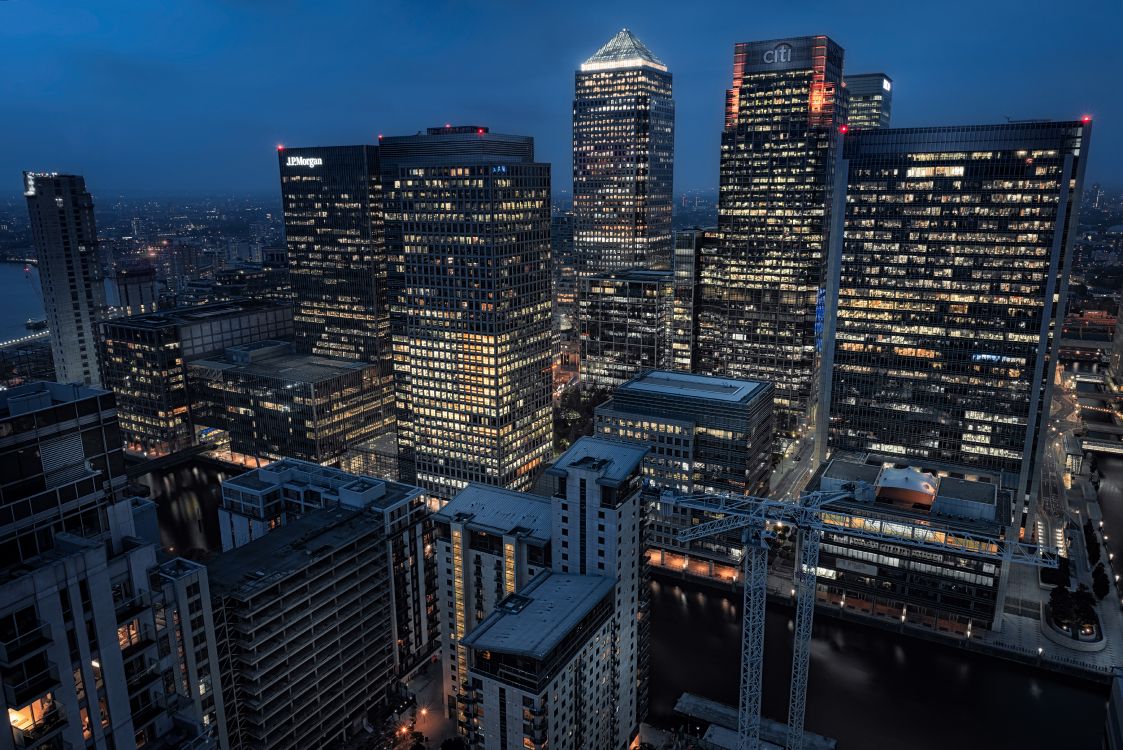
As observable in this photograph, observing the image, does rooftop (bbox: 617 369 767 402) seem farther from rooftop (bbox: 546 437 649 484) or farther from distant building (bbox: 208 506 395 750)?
distant building (bbox: 208 506 395 750)

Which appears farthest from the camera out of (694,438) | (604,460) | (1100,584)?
(694,438)

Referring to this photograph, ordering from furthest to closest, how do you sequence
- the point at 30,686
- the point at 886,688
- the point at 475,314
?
the point at 475,314
the point at 886,688
the point at 30,686

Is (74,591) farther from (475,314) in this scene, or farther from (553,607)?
(475,314)

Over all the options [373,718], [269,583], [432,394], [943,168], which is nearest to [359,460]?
[432,394]

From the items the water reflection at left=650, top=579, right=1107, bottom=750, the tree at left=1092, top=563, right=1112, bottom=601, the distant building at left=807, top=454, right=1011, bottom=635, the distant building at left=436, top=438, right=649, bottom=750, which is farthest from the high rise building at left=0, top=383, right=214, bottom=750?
the tree at left=1092, top=563, right=1112, bottom=601

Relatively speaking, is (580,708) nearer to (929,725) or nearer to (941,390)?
(929,725)

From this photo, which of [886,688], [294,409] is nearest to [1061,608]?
[886,688]

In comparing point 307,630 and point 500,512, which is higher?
point 500,512
